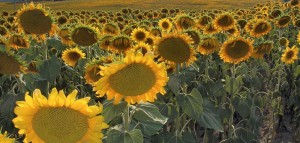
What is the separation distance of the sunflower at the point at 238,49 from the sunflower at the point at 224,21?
1559 mm

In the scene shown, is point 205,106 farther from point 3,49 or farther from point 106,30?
point 106,30

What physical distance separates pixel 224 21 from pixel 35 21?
3029 millimetres

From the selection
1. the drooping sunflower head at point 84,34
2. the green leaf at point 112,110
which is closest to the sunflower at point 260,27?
the drooping sunflower head at point 84,34

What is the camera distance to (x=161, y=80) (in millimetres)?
2242

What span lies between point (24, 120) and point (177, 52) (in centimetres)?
170

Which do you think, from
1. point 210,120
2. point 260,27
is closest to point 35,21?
point 210,120

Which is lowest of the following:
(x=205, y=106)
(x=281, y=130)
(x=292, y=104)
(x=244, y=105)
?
(x=281, y=130)

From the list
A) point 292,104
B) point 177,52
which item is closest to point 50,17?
point 177,52

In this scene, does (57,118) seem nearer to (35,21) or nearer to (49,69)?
(49,69)

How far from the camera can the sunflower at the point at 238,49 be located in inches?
175

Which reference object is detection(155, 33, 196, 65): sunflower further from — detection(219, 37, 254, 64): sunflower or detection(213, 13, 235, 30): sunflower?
detection(213, 13, 235, 30): sunflower

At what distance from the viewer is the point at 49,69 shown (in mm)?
3816

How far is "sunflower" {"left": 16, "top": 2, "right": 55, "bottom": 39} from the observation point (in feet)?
12.5

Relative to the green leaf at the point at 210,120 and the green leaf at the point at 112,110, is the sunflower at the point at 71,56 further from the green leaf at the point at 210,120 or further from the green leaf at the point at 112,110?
the green leaf at the point at 112,110
